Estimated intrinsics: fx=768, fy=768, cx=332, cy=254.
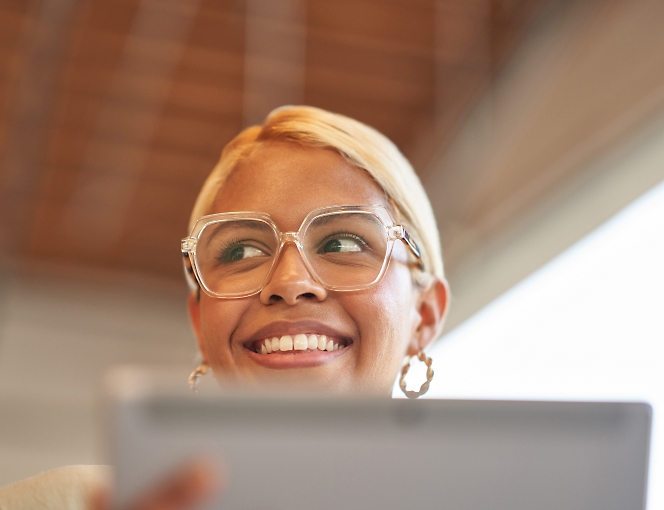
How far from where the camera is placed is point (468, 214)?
4750 millimetres

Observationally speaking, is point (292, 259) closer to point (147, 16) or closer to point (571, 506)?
point (571, 506)

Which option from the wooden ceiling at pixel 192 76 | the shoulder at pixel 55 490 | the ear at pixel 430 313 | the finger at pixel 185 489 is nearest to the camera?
the finger at pixel 185 489

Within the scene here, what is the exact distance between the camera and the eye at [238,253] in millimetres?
1469

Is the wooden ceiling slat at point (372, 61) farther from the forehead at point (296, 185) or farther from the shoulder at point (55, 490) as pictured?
the shoulder at point (55, 490)

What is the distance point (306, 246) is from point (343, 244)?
0.25 feet

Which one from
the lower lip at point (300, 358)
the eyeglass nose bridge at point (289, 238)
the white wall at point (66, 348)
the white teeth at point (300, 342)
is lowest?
the lower lip at point (300, 358)

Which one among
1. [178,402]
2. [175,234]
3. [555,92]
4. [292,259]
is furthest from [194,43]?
[178,402]

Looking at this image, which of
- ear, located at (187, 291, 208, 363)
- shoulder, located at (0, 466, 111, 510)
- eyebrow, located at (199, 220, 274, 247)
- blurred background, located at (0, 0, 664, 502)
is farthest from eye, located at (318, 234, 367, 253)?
blurred background, located at (0, 0, 664, 502)

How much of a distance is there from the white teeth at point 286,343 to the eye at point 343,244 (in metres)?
0.17

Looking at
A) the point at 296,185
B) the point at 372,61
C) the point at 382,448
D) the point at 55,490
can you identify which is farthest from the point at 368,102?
the point at 382,448

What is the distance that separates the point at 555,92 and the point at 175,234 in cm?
357

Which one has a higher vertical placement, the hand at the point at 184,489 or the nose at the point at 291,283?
the nose at the point at 291,283

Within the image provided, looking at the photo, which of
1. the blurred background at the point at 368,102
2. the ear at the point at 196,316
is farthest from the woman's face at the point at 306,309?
the blurred background at the point at 368,102

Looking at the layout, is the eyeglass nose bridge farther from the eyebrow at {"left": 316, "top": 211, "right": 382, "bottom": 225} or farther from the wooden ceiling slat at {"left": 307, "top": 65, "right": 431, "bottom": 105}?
the wooden ceiling slat at {"left": 307, "top": 65, "right": 431, "bottom": 105}
